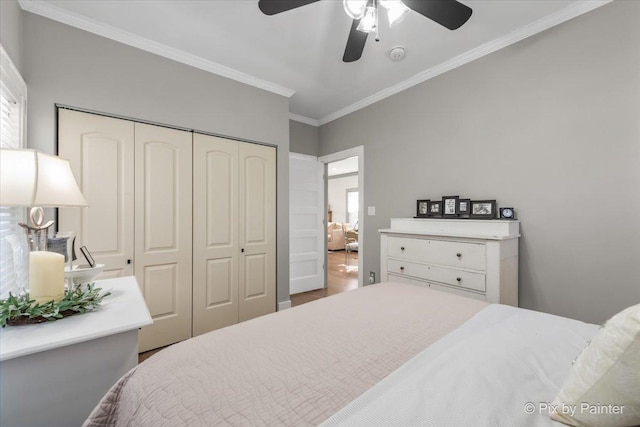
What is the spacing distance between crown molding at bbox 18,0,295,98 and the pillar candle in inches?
76.6

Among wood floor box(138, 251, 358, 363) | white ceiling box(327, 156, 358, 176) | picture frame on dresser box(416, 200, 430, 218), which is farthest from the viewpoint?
white ceiling box(327, 156, 358, 176)

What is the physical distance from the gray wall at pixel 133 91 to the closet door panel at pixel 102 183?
0.32ft

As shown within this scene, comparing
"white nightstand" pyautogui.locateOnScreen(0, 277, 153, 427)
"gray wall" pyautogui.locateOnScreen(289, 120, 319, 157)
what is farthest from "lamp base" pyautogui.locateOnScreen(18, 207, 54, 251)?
"gray wall" pyautogui.locateOnScreen(289, 120, 319, 157)

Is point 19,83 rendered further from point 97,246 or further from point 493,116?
point 493,116

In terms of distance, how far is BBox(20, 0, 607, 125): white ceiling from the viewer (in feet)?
6.13

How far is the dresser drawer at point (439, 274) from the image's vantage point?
6.38ft

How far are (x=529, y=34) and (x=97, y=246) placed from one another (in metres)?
3.73

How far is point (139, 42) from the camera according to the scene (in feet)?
7.23

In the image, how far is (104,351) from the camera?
952 mm

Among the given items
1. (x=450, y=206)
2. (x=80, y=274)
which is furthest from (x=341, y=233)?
(x=80, y=274)

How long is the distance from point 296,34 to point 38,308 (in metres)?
2.30

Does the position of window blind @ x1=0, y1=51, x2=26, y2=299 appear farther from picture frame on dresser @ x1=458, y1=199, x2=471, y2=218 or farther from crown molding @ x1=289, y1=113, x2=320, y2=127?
picture frame on dresser @ x1=458, y1=199, x2=471, y2=218

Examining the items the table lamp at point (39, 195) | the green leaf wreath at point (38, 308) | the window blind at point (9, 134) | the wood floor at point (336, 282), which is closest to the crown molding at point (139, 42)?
the window blind at point (9, 134)

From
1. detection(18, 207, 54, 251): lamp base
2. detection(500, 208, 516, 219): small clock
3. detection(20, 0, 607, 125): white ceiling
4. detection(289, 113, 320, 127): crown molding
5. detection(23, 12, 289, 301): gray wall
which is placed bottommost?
detection(18, 207, 54, 251): lamp base
